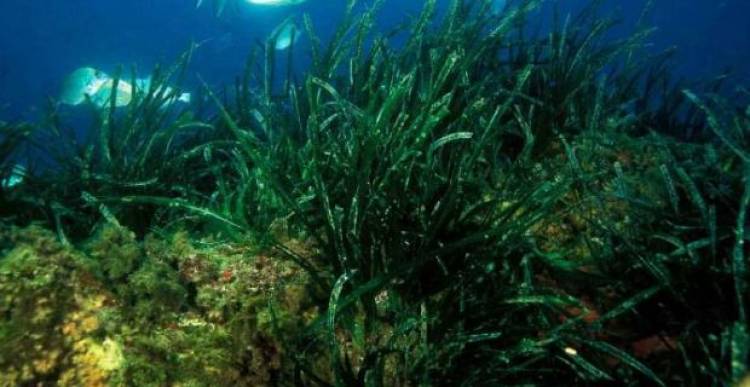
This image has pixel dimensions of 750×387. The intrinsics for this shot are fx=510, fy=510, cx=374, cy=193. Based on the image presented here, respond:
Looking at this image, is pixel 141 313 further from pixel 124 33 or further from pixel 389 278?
pixel 124 33

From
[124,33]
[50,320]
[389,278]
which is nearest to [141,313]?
[50,320]

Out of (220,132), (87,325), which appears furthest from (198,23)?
(87,325)

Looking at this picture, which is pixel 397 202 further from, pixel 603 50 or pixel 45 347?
pixel 603 50

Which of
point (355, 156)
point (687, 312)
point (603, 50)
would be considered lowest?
point (687, 312)

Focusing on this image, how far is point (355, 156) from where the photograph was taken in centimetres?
227

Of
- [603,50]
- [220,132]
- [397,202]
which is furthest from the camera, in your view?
[220,132]

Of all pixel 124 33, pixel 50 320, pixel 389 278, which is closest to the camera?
pixel 50 320

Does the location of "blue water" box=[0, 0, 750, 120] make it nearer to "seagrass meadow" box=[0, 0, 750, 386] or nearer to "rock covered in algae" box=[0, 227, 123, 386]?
"seagrass meadow" box=[0, 0, 750, 386]

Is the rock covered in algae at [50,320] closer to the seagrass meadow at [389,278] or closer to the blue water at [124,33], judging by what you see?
the seagrass meadow at [389,278]

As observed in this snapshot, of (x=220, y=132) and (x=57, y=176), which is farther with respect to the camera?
(x=220, y=132)

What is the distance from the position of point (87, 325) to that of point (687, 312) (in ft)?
8.16

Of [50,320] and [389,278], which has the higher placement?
[389,278]

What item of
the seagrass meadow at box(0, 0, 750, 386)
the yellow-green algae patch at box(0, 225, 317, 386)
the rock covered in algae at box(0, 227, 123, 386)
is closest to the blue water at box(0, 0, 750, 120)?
the seagrass meadow at box(0, 0, 750, 386)

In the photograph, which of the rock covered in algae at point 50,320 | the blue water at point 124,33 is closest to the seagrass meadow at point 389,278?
the rock covered in algae at point 50,320
